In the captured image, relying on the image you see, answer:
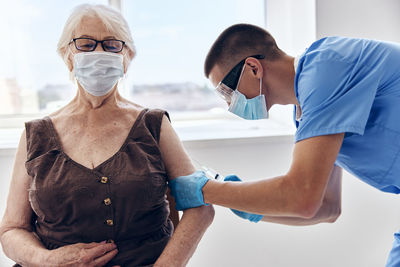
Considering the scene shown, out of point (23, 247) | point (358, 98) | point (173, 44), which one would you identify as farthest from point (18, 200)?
point (173, 44)

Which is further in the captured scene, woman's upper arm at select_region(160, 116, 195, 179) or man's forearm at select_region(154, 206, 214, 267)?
woman's upper arm at select_region(160, 116, 195, 179)

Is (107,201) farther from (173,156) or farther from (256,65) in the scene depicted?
(256,65)

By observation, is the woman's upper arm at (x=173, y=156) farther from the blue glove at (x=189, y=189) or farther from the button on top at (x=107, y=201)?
the button on top at (x=107, y=201)

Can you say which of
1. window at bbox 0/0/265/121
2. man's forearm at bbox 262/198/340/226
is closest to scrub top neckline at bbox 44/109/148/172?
man's forearm at bbox 262/198/340/226

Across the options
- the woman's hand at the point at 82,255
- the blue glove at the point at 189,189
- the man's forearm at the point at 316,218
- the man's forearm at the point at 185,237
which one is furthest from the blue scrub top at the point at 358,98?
the woman's hand at the point at 82,255

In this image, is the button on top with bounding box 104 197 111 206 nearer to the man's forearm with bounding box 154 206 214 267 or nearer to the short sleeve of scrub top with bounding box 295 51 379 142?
the man's forearm with bounding box 154 206 214 267

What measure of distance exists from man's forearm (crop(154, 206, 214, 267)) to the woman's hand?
0.17 m

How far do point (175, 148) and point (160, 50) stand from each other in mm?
1187

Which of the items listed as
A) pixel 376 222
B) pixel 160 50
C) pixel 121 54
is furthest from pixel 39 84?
pixel 376 222

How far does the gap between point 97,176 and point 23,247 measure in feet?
1.12

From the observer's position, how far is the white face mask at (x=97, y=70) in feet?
4.71

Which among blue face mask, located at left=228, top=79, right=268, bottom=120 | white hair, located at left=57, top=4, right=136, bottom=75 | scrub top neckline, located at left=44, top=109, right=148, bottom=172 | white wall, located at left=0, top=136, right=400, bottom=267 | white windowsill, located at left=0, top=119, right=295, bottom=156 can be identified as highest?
white hair, located at left=57, top=4, right=136, bottom=75

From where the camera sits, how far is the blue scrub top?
3.52 ft

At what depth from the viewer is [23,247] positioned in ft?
4.45
